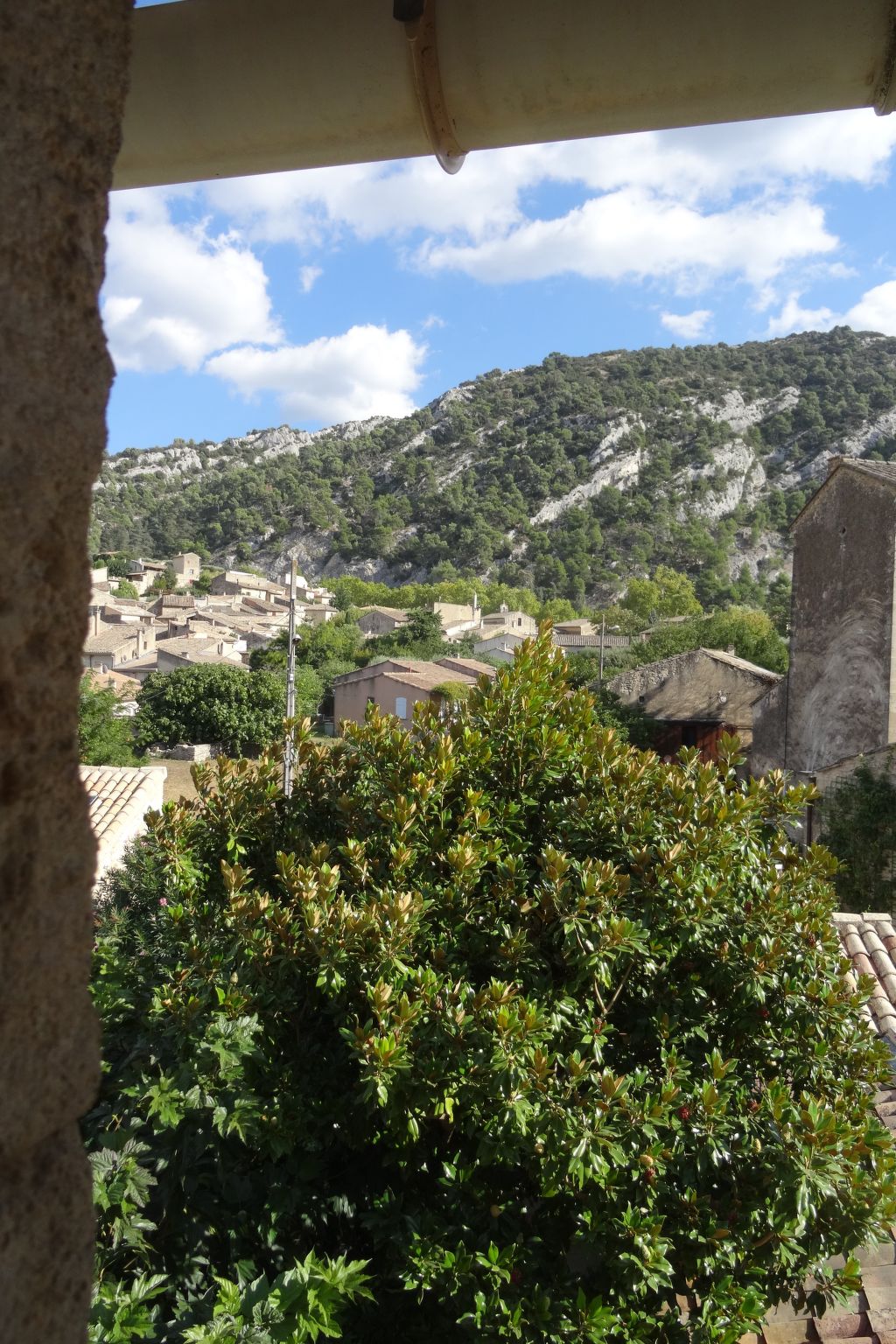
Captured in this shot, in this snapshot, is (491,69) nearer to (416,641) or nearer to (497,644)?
(416,641)

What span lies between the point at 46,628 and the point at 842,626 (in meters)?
20.5

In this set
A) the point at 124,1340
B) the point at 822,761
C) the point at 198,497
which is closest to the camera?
the point at 124,1340

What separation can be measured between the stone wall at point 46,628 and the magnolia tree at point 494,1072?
239cm

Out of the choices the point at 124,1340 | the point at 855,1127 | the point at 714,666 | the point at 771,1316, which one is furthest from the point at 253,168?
the point at 714,666

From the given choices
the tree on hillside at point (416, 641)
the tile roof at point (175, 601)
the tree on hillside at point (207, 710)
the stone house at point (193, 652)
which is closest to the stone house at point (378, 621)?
the tree on hillside at point (416, 641)

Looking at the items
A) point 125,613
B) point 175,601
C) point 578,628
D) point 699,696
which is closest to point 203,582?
point 175,601

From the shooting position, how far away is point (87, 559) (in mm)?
927

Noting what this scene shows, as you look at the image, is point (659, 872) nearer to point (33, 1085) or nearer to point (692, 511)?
point (33, 1085)

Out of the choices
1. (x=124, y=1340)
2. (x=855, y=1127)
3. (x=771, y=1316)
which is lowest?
(x=771, y=1316)

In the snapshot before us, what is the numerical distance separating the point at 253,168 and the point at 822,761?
20.1 m

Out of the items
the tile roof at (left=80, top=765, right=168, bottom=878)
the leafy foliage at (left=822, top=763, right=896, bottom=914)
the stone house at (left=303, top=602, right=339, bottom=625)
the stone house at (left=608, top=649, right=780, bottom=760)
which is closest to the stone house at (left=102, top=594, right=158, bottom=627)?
the stone house at (left=303, top=602, right=339, bottom=625)

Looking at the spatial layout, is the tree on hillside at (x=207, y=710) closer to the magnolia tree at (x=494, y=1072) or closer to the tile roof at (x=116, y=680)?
the tile roof at (x=116, y=680)

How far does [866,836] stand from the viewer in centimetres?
1694

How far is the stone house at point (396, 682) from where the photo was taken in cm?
3760
